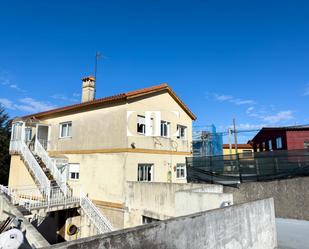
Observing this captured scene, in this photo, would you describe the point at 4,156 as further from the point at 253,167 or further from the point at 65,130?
the point at 253,167

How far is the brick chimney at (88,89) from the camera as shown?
737 inches

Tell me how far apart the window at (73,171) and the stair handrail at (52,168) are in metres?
0.91

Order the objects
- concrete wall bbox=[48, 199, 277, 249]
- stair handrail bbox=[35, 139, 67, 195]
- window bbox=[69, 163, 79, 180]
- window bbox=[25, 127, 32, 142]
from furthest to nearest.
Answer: window bbox=[25, 127, 32, 142] < window bbox=[69, 163, 79, 180] < stair handrail bbox=[35, 139, 67, 195] < concrete wall bbox=[48, 199, 277, 249]

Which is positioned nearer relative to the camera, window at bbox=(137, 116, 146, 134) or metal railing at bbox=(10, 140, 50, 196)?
metal railing at bbox=(10, 140, 50, 196)

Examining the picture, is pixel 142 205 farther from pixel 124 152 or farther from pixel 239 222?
pixel 239 222

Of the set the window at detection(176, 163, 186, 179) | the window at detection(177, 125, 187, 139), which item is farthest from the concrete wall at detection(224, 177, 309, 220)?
the window at detection(177, 125, 187, 139)

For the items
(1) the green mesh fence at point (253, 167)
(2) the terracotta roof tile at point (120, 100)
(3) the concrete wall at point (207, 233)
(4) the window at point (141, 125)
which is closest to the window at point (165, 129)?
(4) the window at point (141, 125)

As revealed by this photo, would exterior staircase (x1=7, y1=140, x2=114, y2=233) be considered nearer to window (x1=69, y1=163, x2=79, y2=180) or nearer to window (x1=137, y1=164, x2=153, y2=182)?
window (x1=69, y1=163, x2=79, y2=180)

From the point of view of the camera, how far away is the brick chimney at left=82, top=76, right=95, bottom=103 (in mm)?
18719

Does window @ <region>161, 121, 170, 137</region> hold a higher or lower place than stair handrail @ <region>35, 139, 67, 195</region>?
higher

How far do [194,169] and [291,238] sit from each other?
24.1 ft

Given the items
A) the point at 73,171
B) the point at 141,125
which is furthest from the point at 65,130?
the point at 141,125

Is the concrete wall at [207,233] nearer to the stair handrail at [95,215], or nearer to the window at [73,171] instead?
the stair handrail at [95,215]

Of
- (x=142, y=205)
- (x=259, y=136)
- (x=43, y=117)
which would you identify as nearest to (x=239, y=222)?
(x=142, y=205)
